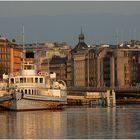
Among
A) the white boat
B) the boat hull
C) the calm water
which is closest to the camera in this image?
the calm water

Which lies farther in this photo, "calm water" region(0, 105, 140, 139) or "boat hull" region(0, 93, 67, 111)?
"boat hull" region(0, 93, 67, 111)

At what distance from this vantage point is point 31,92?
127 m

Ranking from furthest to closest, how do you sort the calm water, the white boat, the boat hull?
the white boat < the boat hull < the calm water

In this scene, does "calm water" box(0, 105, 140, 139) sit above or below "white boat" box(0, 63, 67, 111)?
below

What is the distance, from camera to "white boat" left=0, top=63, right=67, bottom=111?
123m

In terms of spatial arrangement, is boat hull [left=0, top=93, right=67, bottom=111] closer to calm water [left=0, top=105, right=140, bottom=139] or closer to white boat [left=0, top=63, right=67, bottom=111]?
white boat [left=0, top=63, right=67, bottom=111]

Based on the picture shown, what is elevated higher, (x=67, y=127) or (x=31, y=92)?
(x=31, y=92)

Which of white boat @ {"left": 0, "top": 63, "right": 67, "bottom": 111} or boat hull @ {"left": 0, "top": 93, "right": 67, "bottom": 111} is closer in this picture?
boat hull @ {"left": 0, "top": 93, "right": 67, "bottom": 111}

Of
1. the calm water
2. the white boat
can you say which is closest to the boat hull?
the white boat

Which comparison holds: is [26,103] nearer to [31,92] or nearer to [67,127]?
[31,92]

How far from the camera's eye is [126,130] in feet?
267

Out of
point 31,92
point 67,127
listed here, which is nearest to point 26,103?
point 31,92

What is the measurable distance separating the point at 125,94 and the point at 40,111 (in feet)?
246

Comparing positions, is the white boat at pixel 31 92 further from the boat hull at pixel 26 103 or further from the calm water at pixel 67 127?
the calm water at pixel 67 127
